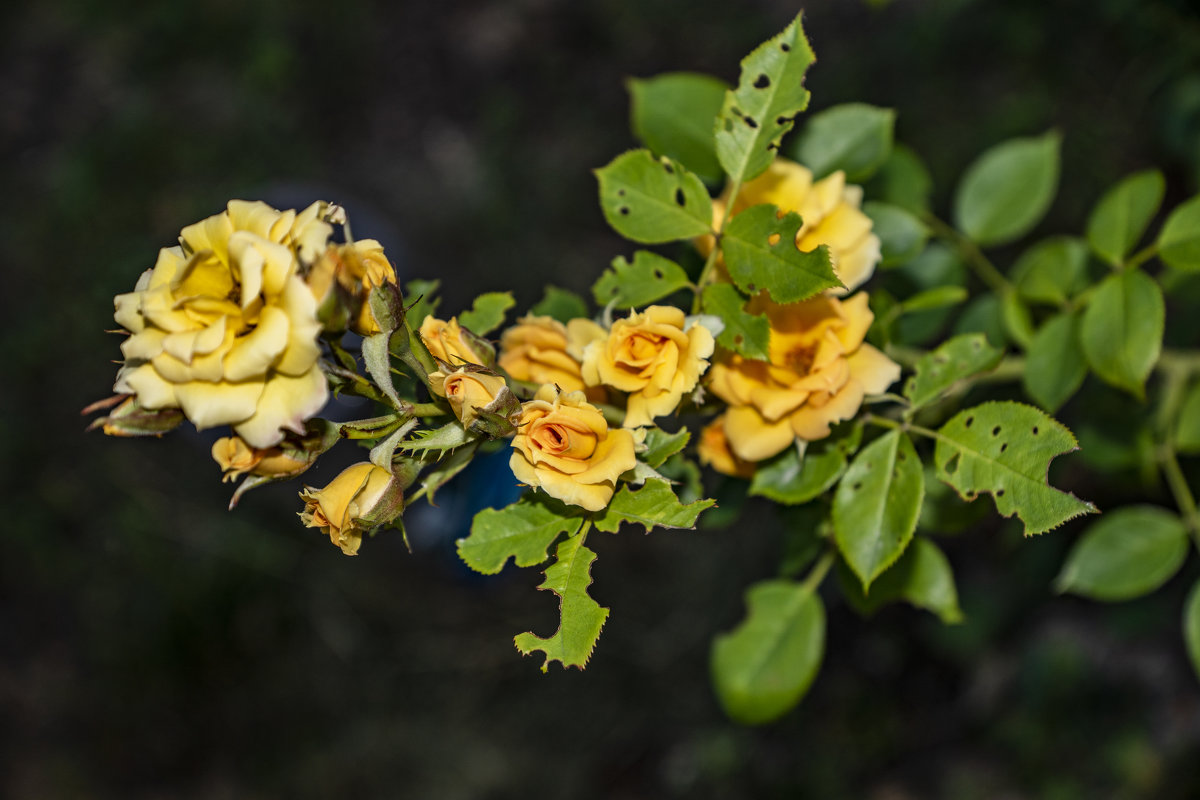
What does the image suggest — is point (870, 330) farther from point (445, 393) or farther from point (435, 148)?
point (435, 148)

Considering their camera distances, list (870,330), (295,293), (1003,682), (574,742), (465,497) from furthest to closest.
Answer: (574,742), (1003,682), (465,497), (870,330), (295,293)

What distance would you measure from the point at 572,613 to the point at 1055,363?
49.1 inches

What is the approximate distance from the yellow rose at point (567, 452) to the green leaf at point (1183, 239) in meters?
1.24

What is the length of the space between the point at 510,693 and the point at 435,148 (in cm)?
316

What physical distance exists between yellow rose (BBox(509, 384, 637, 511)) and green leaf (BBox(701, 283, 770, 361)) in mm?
249

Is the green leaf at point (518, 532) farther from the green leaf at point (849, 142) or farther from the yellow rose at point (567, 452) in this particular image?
the green leaf at point (849, 142)

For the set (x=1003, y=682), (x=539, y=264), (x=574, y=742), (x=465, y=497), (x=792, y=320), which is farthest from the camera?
(x=539, y=264)

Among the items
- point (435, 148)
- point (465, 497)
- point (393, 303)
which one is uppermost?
point (393, 303)

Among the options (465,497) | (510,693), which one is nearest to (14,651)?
(510,693)

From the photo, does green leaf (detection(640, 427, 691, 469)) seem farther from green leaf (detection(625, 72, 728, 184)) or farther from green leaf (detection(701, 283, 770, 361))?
green leaf (detection(625, 72, 728, 184))

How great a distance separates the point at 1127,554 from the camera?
2.21 metres

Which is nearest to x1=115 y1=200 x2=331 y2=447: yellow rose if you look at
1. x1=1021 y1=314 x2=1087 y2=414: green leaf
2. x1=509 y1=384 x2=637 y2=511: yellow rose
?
x1=509 y1=384 x2=637 y2=511: yellow rose

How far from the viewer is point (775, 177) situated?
1.51 metres

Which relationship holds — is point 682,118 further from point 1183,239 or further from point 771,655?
point 771,655
